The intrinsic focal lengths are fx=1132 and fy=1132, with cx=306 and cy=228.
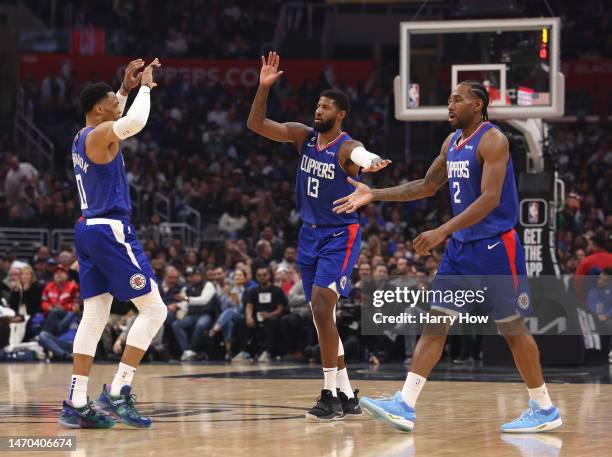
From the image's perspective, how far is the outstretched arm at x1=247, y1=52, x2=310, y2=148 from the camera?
8.53 meters

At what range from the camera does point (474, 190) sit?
24.4ft

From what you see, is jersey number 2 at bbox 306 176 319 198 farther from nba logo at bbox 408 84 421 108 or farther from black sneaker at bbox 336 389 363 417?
nba logo at bbox 408 84 421 108

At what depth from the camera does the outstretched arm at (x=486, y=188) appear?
7008 mm

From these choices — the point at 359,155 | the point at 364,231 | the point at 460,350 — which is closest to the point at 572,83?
the point at 364,231

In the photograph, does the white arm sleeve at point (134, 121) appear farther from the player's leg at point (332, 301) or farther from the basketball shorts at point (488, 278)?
the basketball shorts at point (488, 278)

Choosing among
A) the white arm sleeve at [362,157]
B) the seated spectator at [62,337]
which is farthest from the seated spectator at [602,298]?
the white arm sleeve at [362,157]

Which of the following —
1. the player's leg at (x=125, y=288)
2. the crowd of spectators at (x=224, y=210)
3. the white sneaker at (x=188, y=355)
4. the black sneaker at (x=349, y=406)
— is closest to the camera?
the player's leg at (x=125, y=288)

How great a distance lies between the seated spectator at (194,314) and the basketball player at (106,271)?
9.17 metres

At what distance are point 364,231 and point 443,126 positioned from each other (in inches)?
289

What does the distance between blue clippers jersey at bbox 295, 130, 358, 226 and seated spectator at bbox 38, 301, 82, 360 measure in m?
8.88

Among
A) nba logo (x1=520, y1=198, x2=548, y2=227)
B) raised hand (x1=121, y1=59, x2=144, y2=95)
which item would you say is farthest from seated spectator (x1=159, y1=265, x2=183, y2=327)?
raised hand (x1=121, y1=59, x2=144, y2=95)

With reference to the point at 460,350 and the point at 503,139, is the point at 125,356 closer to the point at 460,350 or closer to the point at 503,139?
the point at 503,139

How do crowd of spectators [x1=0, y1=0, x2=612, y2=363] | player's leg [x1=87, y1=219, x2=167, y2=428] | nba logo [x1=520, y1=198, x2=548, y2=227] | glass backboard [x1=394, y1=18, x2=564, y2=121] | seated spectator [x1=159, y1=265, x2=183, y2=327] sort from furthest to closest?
seated spectator [x1=159, y1=265, x2=183, y2=327]
crowd of spectators [x1=0, y1=0, x2=612, y2=363]
nba logo [x1=520, y1=198, x2=548, y2=227]
glass backboard [x1=394, y1=18, x2=564, y2=121]
player's leg [x1=87, y1=219, x2=167, y2=428]

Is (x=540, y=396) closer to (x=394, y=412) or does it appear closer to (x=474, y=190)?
(x=394, y=412)
